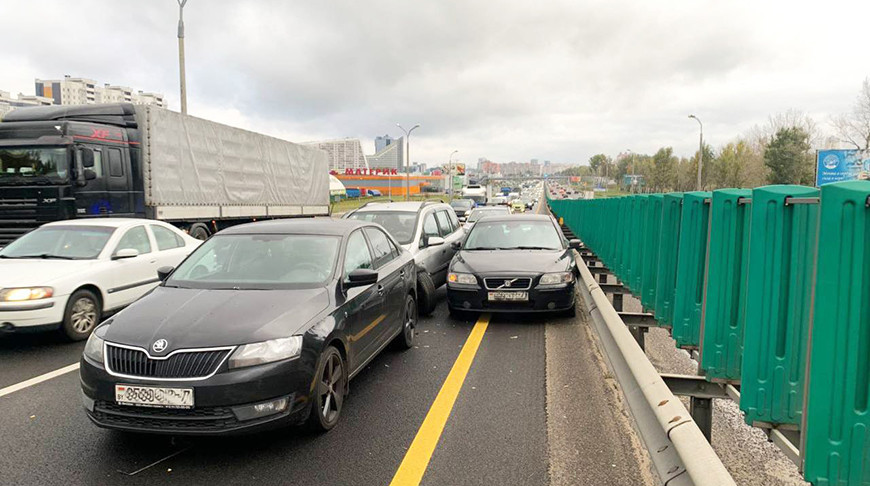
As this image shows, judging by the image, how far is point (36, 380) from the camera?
516 cm

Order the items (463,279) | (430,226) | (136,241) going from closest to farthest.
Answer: (463,279), (136,241), (430,226)

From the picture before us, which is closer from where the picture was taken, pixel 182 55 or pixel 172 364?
pixel 172 364

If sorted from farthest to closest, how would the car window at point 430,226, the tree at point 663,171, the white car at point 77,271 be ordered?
the tree at point 663,171 → the car window at point 430,226 → the white car at point 77,271

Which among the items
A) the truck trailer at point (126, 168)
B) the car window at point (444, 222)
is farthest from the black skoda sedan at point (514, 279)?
the truck trailer at point (126, 168)

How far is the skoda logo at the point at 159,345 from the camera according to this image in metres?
3.48

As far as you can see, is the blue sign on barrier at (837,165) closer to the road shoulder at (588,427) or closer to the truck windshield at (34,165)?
the road shoulder at (588,427)

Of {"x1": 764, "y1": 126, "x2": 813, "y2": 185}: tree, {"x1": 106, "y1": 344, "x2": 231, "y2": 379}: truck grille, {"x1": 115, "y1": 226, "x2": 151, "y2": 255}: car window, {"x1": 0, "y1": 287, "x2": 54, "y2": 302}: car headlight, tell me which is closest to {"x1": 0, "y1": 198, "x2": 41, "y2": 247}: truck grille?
{"x1": 115, "y1": 226, "x2": 151, "y2": 255}: car window

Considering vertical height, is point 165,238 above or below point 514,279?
above

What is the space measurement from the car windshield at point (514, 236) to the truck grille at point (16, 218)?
8.92 metres

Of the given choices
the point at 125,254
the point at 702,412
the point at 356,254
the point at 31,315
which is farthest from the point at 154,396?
the point at 125,254

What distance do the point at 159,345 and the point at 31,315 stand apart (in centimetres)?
366

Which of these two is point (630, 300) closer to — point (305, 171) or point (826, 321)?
point (826, 321)

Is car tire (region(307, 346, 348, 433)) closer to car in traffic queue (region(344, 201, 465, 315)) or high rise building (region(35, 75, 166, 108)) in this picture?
car in traffic queue (region(344, 201, 465, 315))

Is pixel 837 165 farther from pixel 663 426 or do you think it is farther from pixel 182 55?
pixel 663 426
